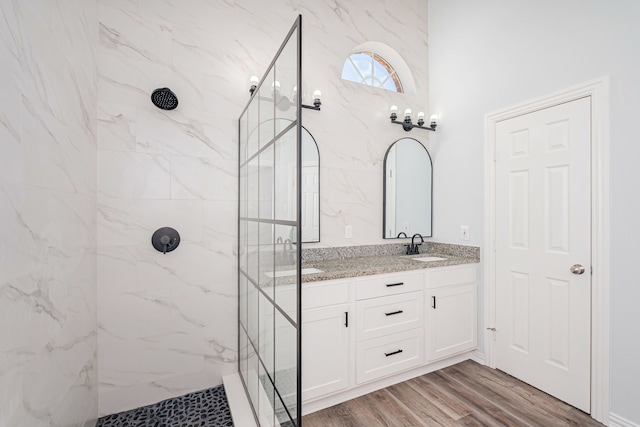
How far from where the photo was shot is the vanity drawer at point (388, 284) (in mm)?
1964

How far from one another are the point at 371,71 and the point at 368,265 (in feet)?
6.21

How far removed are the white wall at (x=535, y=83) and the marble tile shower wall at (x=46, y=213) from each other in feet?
9.00

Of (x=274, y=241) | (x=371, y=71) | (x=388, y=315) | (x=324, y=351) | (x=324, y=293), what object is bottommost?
(x=324, y=351)

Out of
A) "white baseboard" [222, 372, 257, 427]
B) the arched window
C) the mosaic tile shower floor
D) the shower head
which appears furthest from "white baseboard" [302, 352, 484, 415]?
the arched window

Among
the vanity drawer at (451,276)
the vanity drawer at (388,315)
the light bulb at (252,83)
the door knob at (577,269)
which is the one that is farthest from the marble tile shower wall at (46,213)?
the door knob at (577,269)

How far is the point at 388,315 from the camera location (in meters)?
2.06

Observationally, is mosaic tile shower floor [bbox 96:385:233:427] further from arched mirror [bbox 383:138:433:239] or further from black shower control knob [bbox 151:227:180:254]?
arched mirror [bbox 383:138:433:239]

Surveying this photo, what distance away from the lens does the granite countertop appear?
6.14ft

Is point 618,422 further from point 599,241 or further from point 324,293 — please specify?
point 324,293

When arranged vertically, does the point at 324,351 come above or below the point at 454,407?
above

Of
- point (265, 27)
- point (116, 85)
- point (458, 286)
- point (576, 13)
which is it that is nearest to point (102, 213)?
point (116, 85)

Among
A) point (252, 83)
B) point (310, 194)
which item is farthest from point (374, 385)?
point (252, 83)

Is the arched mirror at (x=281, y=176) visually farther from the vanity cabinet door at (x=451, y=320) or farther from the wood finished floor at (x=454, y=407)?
the vanity cabinet door at (x=451, y=320)

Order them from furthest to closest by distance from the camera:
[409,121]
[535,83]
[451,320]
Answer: [409,121], [451,320], [535,83]
